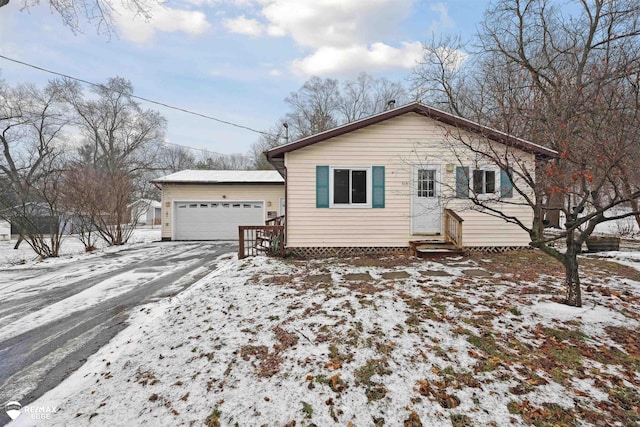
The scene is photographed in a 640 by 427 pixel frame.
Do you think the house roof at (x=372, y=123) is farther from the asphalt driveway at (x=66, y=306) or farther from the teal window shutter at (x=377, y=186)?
the asphalt driveway at (x=66, y=306)

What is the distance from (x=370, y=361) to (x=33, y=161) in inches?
1094

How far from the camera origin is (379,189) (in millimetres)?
7914

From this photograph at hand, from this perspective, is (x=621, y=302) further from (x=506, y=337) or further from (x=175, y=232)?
(x=175, y=232)

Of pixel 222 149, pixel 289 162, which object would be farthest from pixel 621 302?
pixel 222 149

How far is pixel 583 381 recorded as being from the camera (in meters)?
2.56

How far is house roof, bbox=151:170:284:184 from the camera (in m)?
14.3

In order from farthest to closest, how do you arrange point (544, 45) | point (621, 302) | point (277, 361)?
point (544, 45), point (621, 302), point (277, 361)

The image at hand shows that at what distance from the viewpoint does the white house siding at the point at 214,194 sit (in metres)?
14.5

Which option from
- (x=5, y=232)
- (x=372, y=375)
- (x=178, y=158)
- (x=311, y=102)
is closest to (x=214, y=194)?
(x=372, y=375)

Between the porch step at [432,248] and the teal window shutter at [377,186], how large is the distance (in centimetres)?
139

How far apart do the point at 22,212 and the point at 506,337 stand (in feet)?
46.4

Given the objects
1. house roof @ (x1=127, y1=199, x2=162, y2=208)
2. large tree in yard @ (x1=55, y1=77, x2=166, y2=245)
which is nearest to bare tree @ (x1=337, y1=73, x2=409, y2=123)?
house roof @ (x1=127, y1=199, x2=162, y2=208)

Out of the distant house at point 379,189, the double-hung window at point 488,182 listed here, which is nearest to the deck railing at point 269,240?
the distant house at point 379,189

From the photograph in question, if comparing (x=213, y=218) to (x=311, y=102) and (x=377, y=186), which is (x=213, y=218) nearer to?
(x=377, y=186)
